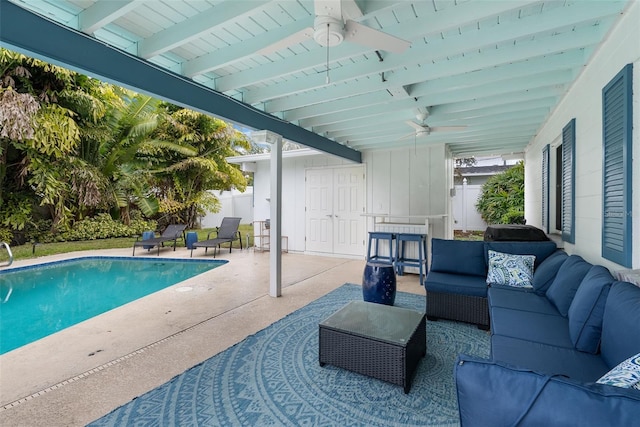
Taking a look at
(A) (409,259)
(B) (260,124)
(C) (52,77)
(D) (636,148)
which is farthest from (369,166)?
(C) (52,77)

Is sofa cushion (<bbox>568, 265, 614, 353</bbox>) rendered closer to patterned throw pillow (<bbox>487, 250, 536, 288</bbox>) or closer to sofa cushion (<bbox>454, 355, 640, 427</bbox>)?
patterned throw pillow (<bbox>487, 250, 536, 288</bbox>)

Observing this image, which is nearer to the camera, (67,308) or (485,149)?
(67,308)

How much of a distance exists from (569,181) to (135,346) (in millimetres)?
5182

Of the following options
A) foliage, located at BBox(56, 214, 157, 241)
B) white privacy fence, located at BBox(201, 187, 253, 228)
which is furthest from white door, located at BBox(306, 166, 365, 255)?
white privacy fence, located at BBox(201, 187, 253, 228)

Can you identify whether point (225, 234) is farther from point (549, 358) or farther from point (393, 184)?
point (549, 358)

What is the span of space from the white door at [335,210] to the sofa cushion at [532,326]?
17.0ft

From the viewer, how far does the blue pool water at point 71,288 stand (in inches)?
151

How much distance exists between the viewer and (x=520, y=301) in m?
2.80

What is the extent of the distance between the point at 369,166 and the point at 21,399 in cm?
687

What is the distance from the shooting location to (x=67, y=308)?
4461mm

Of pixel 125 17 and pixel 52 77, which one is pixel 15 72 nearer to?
pixel 52 77

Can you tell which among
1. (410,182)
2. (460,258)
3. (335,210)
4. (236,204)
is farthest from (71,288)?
(236,204)

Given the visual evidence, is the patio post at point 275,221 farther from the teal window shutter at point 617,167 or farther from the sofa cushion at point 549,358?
the teal window shutter at point 617,167

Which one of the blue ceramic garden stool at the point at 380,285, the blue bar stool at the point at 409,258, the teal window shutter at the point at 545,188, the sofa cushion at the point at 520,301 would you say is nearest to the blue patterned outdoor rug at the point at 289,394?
the sofa cushion at the point at 520,301
